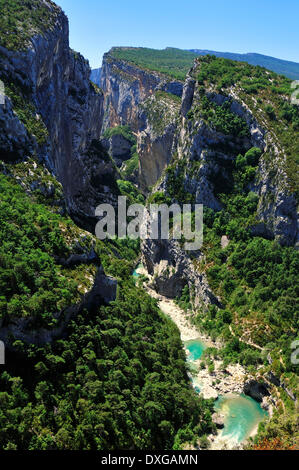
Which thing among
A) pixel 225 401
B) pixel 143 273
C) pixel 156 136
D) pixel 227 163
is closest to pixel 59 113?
pixel 227 163

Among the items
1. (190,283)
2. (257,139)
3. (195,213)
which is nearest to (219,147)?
(257,139)

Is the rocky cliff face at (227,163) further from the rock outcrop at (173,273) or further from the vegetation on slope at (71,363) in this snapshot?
the vegetation on slope at (71,363)

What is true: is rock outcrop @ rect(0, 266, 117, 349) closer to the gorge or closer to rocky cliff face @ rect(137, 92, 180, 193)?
the gorge

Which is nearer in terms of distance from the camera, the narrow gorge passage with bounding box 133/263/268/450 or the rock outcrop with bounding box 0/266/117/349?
the rock outcrop with bounding box 0/266/117/349

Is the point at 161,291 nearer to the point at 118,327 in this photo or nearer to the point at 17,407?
the point at 118,327

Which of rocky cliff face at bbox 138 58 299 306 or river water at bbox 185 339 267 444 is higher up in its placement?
rocky cliff face at bbox 138 58 299 306

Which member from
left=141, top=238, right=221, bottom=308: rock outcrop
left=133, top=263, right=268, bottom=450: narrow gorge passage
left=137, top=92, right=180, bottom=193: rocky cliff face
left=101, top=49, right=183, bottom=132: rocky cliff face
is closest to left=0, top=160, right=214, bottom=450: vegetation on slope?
left=133, top=263, right=268, bottom=450: narrow gorge passage

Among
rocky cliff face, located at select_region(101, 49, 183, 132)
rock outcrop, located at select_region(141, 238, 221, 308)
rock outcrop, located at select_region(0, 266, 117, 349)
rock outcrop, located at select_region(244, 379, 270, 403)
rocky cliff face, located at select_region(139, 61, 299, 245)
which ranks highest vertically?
rocky cliff face, located at select_region(101, 49, 183, 132)

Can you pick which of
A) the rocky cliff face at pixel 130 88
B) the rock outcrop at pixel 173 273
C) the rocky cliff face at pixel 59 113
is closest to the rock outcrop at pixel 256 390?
the rock outcrop at pixel 173 273

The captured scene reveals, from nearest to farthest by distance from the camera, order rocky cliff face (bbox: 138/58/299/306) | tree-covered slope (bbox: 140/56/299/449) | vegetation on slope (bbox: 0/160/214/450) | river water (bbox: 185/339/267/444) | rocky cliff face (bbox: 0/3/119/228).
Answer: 1. vegetation on slope (bbox: 0/160/214/450)
2. river water (bbox: 185/339/267/444)
3. tree-covered slope (bbox: 140/56/299/449)
4. rocky cliff face (bbox: 0/3/119/228)
5. rocky cliff face (bbox: 138/58/299/306)
